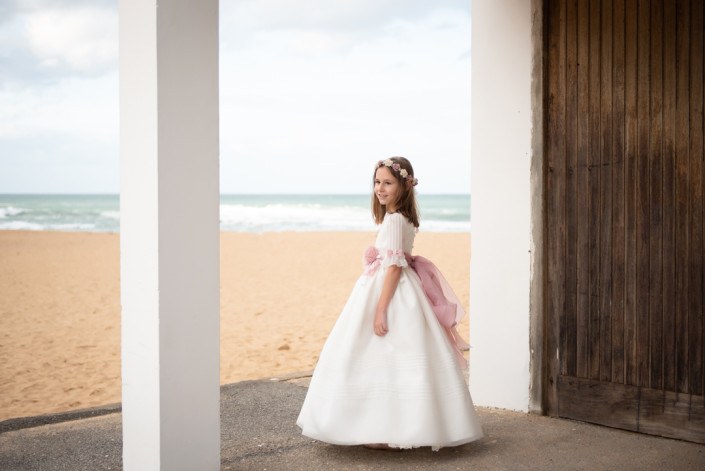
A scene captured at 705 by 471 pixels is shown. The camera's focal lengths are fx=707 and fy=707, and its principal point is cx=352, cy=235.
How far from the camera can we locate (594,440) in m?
3.95

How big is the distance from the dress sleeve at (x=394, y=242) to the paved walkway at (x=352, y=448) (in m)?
1.01

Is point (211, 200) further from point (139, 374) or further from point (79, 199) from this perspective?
point (79, 199)

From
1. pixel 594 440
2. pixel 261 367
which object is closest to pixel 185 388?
pixel 594 440

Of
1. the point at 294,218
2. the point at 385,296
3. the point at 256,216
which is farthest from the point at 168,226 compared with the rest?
the point at 256,216

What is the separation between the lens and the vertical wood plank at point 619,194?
4055mm

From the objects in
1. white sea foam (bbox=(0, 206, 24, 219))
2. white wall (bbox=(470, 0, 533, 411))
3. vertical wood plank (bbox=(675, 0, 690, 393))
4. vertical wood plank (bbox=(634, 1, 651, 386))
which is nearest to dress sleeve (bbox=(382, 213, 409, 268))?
white wall (bbox=(470, 0, 533, 411))

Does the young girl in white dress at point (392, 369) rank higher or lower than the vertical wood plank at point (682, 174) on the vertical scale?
lower

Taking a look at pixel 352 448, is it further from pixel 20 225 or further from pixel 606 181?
pixel 20 225

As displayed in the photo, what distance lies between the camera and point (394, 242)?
3.76 metres

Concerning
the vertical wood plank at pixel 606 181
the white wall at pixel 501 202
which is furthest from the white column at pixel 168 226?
the vertical wood plank at pixel 606 181

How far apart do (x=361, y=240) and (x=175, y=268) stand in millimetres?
19925

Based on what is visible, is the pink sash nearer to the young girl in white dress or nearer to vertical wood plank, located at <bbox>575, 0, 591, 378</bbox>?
the young girl in white dress

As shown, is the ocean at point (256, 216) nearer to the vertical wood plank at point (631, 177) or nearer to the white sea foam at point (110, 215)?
the white sea foam at point (110, 215)

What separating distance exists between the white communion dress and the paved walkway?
17 centimetres
